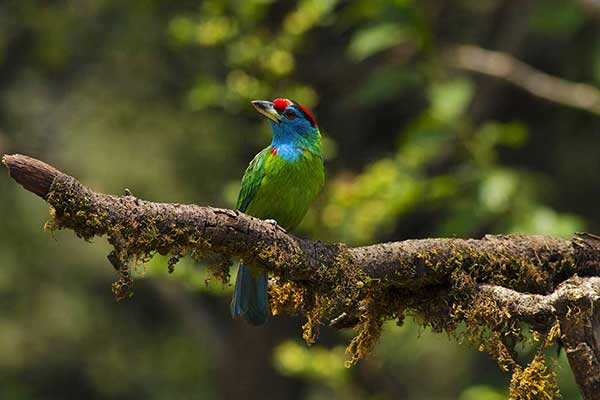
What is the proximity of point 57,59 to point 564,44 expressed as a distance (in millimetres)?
3702

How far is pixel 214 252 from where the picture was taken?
2.74 m

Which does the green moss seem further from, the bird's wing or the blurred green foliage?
the blurred green foliage

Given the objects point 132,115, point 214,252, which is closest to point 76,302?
point 132,115

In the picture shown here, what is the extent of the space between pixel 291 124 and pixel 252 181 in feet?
1.25

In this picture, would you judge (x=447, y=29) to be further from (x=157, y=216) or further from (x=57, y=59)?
(x=157, y=216)

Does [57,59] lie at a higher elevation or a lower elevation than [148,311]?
higher

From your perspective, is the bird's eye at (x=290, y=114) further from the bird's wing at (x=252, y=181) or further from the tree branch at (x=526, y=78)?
the tree branch at (x=526, y=78)

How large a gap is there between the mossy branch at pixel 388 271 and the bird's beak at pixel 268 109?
1.31m

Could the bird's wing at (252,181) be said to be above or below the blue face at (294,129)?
below

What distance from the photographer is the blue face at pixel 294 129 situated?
4.17 metres

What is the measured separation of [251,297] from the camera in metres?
3.47

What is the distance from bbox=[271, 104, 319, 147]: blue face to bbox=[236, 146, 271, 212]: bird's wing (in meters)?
0.11

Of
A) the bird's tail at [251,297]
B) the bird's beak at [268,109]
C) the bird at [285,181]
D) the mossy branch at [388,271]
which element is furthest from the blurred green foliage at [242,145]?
the mossy branch at [388,271]

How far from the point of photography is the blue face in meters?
4.17
